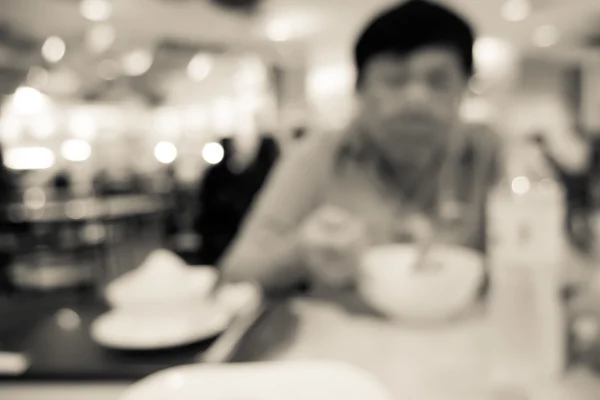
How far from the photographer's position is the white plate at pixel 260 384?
0.45 m

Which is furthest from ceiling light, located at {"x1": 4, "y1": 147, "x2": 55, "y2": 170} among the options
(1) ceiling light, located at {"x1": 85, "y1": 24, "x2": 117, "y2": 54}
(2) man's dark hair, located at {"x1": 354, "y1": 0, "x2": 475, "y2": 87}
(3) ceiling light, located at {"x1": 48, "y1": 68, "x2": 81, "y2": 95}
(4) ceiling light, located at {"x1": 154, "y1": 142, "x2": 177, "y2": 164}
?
(2) man's dark hair, located at {"x1": 354, "y1": 0, "x2": 475, "y2": 87}

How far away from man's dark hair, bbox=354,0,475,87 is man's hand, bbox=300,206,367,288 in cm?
63

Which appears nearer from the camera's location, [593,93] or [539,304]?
[539,304]

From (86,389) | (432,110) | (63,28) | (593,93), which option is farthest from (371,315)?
(63,28)

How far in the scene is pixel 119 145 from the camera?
4941 millimetres

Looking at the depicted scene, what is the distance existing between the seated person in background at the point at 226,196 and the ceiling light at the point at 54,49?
4.10ft

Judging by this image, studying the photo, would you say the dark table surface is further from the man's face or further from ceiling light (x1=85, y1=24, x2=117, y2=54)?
ceiling light (x1=85, y1=24, x2=117, y2=54)

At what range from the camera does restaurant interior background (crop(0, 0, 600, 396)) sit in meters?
1.77

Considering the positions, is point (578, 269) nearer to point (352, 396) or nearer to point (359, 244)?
point (359, 244)

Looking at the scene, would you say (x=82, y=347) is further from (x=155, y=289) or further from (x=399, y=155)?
(x=399, y=155)

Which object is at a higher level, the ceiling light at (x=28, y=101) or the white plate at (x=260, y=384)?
the ceiling light at (x=28, y=101)

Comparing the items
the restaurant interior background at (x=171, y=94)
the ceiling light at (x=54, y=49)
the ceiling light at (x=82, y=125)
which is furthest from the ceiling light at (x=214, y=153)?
the ceiling light at (x=82, y=125)

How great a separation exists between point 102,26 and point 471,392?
9.24ft

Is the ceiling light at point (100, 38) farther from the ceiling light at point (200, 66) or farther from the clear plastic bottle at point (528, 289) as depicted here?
the clear plastic bottle at point (528, 289)
